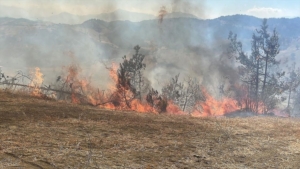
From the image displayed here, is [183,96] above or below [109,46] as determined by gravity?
below

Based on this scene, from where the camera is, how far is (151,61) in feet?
366

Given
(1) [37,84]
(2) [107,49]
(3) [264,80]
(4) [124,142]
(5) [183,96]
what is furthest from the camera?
(2) [107,49]

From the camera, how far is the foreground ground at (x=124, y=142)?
789cm

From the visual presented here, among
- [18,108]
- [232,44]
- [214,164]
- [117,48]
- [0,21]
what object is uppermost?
[0,21]

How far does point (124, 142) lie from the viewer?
9.95 m

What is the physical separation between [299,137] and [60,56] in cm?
11314

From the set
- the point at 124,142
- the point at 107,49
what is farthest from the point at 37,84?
the point at 107,49

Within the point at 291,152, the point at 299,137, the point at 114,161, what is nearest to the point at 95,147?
the point at 114,161

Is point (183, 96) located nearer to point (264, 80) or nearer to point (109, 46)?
point (264, 80)

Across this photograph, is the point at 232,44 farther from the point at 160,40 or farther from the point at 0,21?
the point at 0,21

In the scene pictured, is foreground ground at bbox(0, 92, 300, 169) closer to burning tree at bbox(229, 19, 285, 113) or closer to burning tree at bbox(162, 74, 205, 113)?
burning tree at bbox(229, 19, 285, 113)

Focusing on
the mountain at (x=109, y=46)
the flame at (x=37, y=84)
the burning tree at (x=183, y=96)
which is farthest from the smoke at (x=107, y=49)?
the flame at (x=37, y=84)

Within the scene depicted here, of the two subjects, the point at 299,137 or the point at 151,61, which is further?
the point at 151,61

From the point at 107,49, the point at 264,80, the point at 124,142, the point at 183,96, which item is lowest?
the point at 124,142
